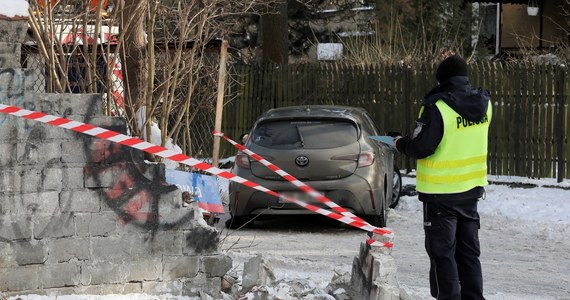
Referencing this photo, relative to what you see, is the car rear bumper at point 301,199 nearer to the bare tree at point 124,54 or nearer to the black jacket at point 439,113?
the bare tree at point 124,54

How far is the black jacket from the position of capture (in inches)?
269

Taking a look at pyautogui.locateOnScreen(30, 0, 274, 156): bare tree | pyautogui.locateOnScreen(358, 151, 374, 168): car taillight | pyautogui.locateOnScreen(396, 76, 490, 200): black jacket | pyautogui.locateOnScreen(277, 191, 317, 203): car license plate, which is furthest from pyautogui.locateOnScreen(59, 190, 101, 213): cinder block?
pyautogui.locateOnScreen(358, 151, 374, 168): car taillight

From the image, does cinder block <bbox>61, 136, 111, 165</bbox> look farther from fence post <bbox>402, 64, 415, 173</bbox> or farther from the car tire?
fence post <bbox>402, 64, 415, 173</bbox>

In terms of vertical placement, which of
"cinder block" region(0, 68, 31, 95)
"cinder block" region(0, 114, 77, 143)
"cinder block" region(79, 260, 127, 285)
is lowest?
"cinder block" region(79, 260, 127, 285)

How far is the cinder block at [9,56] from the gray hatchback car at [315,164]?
4.86 metres

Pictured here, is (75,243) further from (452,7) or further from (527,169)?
(452,7)

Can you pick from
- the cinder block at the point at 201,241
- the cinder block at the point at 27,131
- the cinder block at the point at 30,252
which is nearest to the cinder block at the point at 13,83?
the cinder block at the point at 27,131

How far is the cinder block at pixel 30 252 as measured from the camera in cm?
672

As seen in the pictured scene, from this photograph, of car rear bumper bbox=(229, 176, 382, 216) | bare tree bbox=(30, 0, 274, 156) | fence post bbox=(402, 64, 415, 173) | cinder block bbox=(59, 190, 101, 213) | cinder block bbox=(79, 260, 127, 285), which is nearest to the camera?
cinder block bbox=(59, 190, 101, 213)

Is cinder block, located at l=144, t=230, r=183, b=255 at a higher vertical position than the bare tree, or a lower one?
lower

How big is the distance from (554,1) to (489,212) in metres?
21.5

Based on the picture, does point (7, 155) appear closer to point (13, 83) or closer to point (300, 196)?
point (13, 83)

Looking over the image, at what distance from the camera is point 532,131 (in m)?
16.2

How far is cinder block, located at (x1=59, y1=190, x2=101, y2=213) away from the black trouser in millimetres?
2341
